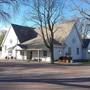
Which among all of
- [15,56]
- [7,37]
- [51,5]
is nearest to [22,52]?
[15,56]

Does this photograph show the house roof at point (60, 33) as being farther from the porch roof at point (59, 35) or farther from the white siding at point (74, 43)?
the white siding at point (74, 43)

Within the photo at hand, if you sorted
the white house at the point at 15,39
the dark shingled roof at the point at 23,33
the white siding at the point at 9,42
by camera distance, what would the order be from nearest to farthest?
1. the white house at the point at 15,39
2. the white siding at the point at 9,42
3. the dark shingled roof at the point at 23,33

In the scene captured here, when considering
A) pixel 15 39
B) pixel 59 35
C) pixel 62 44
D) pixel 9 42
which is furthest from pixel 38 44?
pixel 9 42

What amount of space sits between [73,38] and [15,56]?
39.4 feet

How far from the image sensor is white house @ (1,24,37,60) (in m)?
59.9

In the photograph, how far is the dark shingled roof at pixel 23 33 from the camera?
61659 millimetres

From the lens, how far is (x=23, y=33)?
63.3m

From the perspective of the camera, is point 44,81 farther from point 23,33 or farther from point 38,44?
point 23,33

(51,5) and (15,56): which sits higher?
(51,5)

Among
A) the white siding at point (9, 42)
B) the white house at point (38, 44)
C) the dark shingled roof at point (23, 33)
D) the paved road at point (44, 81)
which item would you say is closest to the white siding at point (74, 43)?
the white house at point (38, 44)

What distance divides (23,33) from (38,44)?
774 cm

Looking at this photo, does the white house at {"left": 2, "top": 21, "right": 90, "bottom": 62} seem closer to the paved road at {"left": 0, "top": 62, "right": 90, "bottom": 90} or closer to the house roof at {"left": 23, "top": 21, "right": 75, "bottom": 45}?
the house roof at {"left": 23, "top": 21, "right": 75, "bottom": 45}

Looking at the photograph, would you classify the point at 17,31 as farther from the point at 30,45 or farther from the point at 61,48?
the point at 61,48

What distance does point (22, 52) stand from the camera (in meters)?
59.5
